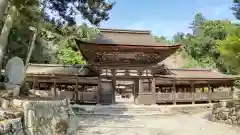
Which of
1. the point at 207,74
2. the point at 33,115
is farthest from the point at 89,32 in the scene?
the point at 33,115

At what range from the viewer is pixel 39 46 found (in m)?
25.6

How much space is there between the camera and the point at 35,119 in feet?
28.8

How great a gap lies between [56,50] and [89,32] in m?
11.2

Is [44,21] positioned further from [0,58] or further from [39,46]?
[39,46]

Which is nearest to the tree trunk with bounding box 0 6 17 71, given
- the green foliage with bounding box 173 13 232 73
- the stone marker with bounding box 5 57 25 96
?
the stone marker with bounding box 5 57 25 96

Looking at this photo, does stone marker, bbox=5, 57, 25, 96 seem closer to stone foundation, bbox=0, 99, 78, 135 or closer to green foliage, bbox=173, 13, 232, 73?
stone foundation, bbox=0, 99, 78, 135

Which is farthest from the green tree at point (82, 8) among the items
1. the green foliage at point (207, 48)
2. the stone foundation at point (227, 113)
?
the green foliage at point (207, 48)

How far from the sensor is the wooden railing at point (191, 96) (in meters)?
22.6

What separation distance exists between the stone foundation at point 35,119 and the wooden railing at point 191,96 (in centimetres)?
1255

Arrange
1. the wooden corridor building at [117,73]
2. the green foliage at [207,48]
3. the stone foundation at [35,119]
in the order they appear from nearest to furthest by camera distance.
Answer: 1. the stone foundation at [35,119]
2. the wooden corridor building at [117,73]
3. the green foliage at [207,48]

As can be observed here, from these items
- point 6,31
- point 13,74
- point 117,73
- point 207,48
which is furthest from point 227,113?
point 207,48

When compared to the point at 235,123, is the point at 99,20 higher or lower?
higher

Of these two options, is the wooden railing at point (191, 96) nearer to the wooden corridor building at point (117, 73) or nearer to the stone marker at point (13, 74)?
the wooden corridor building at point (117, 73)

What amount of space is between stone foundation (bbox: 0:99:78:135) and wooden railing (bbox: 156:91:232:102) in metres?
12.6
